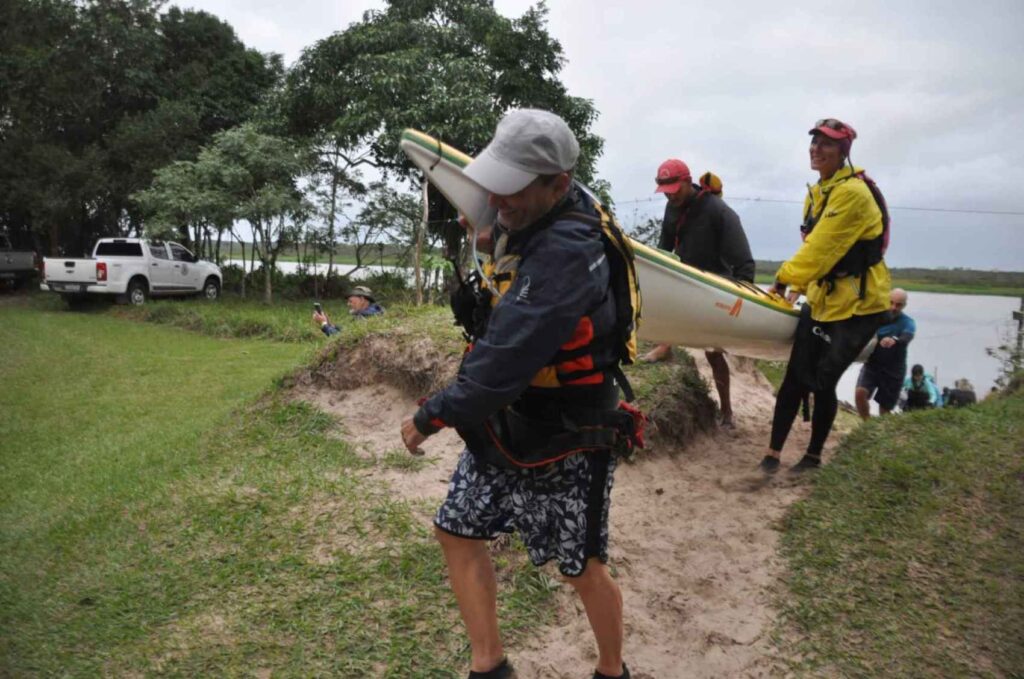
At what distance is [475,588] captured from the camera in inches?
95.3

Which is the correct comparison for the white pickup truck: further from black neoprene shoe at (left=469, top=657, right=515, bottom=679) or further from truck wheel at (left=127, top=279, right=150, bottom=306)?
black neoprene shoe at (left=469, top=657, right=515, bottom=679)

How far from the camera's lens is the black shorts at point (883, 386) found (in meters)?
6.73

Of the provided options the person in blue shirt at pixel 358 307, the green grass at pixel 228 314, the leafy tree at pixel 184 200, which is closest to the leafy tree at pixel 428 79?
the leafy tree at pixel 184 200

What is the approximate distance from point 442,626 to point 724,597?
4.20 ft

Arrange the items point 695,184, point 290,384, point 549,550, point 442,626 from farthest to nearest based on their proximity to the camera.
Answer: point 290,384 → point 695,184 → point 442,626 → point 549,550

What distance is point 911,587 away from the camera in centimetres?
320

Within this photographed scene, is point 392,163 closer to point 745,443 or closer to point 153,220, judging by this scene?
point 153,220

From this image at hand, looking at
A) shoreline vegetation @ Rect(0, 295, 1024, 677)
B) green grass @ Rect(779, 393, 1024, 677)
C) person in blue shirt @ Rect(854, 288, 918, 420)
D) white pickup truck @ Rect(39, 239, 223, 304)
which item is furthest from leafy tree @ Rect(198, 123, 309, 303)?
green grass @ Rect(779, 393, 1024, 677)

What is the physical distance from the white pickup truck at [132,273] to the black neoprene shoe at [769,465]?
1644 cm

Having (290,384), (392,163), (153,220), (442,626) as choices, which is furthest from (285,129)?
(442,626)

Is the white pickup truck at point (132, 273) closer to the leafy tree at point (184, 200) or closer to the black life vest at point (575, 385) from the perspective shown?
the leafy tree at point (184, 200)

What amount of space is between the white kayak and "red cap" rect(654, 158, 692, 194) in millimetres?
550

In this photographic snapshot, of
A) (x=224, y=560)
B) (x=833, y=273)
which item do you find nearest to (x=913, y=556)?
(x=833, y=273)

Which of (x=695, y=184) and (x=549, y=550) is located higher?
(x=695, y=184)
